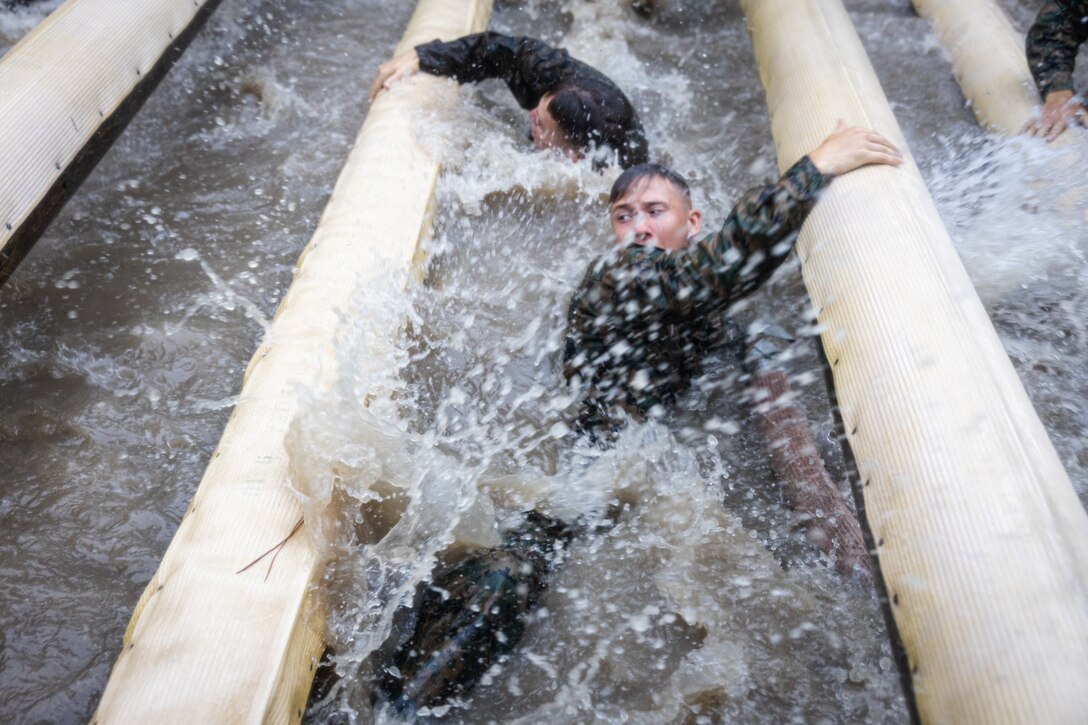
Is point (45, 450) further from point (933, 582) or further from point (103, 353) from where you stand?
point (933, 582)

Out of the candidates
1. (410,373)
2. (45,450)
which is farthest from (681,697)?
(45,450)

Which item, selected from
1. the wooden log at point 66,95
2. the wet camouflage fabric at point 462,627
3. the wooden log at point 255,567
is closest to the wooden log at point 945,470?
the wet camouflage fabric at point 462,627

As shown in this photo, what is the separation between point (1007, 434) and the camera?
141 cm

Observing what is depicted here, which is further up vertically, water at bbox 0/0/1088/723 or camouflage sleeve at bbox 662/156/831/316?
camouflage sleeve at bbox 662/156/831/316

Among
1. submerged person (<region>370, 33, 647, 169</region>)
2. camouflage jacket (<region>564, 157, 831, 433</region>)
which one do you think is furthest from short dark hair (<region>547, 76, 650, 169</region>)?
camouflage jacket (<region>564, 157, 831, 433</region>)

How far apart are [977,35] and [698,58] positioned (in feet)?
Answer: 4.40

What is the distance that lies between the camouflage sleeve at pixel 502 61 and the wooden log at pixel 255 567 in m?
1.19

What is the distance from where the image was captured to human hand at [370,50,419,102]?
2980 millimetres

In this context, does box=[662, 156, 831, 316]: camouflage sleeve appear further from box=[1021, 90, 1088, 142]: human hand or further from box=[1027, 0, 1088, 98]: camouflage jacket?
box=[1027, 0, 1088, 98]: camouflage jacket

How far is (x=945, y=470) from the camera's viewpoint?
4.57 ft

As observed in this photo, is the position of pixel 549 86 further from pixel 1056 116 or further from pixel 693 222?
pixel 1056 116

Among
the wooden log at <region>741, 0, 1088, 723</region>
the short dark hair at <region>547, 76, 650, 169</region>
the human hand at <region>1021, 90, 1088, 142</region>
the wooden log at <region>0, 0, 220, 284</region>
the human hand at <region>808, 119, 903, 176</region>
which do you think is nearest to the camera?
the wooden log at <region>741, 0, 1088, 723</region>

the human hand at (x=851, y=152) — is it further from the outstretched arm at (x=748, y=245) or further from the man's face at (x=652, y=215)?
the man's face at (x=652, y=215)

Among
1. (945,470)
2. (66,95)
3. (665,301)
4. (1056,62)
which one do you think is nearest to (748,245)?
(665,301)
